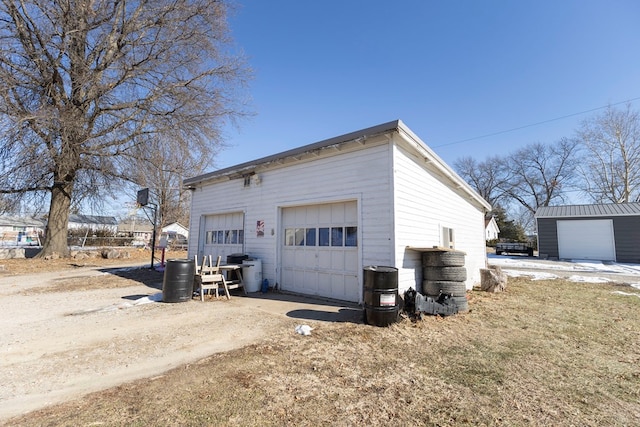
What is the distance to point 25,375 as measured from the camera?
10.4 ft

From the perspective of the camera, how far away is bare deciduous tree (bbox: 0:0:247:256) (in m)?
11.4

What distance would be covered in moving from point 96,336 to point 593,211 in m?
27.2

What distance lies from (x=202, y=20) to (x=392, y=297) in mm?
15413

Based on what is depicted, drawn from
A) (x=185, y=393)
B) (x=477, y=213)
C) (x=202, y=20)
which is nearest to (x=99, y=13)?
(x=202, y=20)

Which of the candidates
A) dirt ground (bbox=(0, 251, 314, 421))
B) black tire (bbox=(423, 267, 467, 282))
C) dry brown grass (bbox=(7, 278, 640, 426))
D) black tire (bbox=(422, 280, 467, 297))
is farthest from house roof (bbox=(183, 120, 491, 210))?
dirt ground (bbox=(0, 251, 314, 421))

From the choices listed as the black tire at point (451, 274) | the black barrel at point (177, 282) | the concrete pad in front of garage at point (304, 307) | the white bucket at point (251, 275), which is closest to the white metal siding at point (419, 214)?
the black tire at point (451, 274)

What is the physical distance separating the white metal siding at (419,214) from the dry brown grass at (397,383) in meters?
1.50

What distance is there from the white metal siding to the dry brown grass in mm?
1501

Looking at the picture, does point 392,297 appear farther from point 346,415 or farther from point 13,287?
point 13,287

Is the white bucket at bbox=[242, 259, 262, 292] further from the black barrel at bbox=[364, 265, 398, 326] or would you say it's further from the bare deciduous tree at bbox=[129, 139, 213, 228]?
the bare deciduous tree at bbox=[129, 139, 213, 228]

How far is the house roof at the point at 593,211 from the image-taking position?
18.9m

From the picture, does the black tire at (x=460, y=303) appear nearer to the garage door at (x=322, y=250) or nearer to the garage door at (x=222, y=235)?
the garage door at (x=322, y=250)

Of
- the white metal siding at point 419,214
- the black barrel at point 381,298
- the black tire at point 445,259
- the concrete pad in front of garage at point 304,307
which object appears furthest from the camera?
the black tire at point 445,259

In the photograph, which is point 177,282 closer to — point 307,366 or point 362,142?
point 307,366
